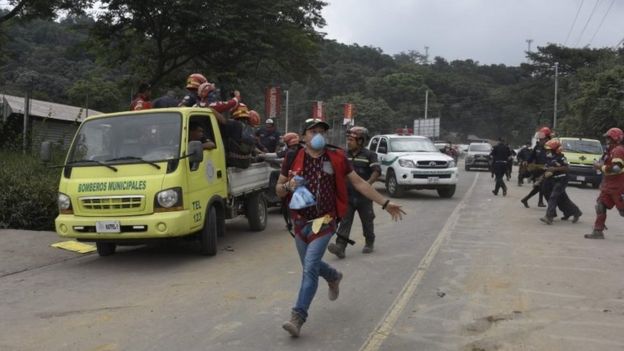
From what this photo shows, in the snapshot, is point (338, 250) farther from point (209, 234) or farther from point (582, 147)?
point (582, 147)

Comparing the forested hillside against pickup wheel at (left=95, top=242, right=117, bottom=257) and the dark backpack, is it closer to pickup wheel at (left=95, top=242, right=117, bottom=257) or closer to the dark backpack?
the dark backpack

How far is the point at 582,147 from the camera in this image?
923 inches

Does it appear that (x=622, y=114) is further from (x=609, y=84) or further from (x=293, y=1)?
(x=293, y=1)

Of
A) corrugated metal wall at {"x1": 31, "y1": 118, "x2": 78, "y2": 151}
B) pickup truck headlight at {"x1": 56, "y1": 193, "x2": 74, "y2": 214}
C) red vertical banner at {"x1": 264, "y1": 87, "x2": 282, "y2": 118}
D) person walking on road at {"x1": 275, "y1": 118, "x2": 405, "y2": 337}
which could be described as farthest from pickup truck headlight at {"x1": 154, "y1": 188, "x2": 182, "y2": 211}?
red vertical banner at {"x1": 264, "y1": 87, "x2": 282, "y2": 118}

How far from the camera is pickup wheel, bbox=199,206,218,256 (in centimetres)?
822

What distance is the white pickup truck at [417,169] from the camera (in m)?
16.4

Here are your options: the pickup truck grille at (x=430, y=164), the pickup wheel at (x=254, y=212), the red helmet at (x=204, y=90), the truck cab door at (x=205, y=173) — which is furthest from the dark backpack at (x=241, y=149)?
the pickup truck grille at (x=430, y=164)

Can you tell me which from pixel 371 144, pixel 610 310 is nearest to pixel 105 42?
pixel 371 144

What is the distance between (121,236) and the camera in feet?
24.5

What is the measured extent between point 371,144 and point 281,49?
18.4 ft

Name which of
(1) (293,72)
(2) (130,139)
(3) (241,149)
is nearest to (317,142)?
(2) (130,139)

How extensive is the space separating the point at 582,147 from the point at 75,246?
20283mm

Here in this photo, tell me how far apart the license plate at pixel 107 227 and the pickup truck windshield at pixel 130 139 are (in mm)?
861

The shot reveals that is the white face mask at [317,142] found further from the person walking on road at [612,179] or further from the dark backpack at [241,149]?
the person walking on road at [612,179]
